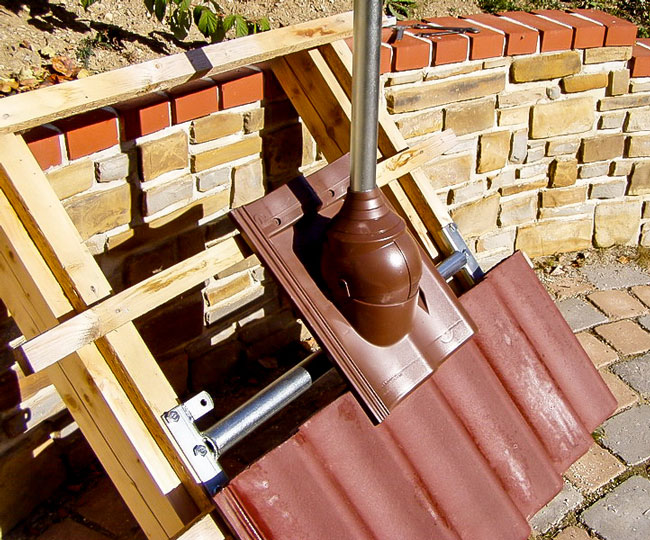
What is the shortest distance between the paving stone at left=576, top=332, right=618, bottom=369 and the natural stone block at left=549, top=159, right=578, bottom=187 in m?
0.78

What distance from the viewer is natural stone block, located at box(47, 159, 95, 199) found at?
7.33 ft

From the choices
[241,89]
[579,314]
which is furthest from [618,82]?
[241,89]

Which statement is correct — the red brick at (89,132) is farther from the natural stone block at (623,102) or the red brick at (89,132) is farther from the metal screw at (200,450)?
the natural stone block at (623,102)

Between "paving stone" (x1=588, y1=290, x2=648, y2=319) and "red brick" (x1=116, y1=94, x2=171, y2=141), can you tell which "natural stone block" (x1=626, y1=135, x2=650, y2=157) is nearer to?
"paving stone" (x1=588, y1=290, x2=648, y2=319)

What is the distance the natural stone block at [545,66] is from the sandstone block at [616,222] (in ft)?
2.66

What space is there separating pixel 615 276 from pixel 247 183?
6.71 feet

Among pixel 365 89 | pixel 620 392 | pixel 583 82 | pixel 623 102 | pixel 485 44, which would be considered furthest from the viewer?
pixel 623 102

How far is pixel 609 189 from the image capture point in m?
3.98

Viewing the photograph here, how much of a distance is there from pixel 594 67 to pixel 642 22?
1551mm

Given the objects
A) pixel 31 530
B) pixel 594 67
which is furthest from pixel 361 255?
pixel 594 67

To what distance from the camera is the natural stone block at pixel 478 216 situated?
3.60 meters

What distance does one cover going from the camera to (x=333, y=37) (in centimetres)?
258

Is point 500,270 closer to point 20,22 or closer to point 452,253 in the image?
point 452,253

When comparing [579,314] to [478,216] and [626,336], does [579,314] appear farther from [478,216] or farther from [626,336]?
[478,216]
